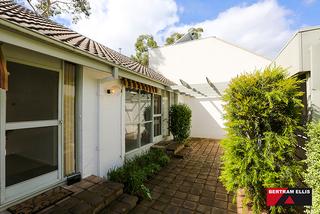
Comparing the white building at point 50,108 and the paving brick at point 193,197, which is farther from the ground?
the white building at point 50,108

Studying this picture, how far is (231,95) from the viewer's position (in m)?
4.98

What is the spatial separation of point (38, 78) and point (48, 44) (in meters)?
1.49

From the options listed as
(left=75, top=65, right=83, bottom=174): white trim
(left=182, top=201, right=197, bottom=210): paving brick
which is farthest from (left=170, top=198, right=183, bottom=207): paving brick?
(left=75, top=65, right=83, bottom=174): white trim

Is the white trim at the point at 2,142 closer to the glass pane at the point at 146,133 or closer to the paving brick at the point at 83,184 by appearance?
the paving brick at the point at 83,184

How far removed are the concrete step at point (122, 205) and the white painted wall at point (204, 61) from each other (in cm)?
1285

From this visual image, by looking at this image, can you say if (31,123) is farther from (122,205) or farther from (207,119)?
(207,119)

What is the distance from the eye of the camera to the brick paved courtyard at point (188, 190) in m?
4.91

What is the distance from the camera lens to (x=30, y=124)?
4266 mm

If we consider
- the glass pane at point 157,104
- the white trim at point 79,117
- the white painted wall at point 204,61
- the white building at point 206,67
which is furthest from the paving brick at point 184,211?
the white painted wall at point 204,61

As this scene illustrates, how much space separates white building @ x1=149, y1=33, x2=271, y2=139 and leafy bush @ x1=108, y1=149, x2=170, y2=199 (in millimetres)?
7289

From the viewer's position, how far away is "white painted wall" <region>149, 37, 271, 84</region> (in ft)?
47.0

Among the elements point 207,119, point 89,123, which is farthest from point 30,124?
point 207,119

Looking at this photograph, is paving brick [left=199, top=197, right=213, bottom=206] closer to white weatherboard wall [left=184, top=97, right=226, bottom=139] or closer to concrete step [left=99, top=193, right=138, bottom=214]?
concrete step [left=99, top=193, right=138, bottom=214]

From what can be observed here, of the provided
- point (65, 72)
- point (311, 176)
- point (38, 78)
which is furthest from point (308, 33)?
point (38, 78)
